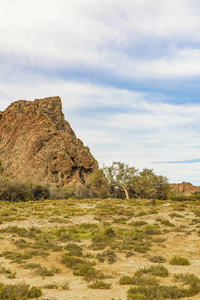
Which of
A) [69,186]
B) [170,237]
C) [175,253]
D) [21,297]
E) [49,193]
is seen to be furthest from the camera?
[69,186]

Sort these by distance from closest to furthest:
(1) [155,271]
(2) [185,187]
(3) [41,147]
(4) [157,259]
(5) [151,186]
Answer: (1) [155,271]
(4) [157,259]
(5) [151,186]
(3) [41,147]
(2) [185,187]

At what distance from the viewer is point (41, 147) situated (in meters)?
75.4

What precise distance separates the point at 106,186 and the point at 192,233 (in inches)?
1559

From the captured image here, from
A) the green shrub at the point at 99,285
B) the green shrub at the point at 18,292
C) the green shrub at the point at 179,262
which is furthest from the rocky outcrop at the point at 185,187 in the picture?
the green shrub at the point at 18,292

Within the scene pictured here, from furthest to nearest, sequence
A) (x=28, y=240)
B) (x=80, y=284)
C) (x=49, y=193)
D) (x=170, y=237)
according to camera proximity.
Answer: (x=49, y=193)
(x=170, y=237)
(x=28, y=240)
(x=80, y=284)

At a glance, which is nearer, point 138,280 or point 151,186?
point 138,280

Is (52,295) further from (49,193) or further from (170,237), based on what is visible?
(49,193)

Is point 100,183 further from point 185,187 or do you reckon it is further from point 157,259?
point 185,187

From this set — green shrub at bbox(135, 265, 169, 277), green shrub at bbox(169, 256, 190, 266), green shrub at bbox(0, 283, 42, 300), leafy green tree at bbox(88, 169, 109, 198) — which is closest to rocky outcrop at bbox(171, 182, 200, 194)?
leafy green tree at bbox(88, 169, 109, 198)

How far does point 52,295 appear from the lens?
24.1 ft

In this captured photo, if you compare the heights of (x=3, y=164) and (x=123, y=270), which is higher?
(x=3, y=164)

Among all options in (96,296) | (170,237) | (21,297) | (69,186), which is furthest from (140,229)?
(69,186)

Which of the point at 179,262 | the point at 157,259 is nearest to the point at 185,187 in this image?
the point at 157,259

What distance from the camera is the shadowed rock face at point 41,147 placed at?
71.3m
